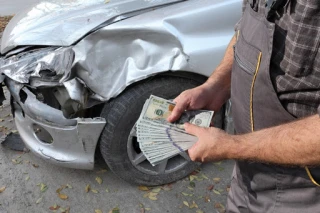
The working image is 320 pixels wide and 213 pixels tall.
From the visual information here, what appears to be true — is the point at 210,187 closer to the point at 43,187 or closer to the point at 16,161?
the point at 43,187

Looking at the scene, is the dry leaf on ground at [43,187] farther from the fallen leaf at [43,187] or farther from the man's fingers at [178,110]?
the man's fingers at [178,110]

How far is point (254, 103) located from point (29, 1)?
7190 mm

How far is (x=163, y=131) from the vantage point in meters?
1.53

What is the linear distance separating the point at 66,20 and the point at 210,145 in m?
1.68

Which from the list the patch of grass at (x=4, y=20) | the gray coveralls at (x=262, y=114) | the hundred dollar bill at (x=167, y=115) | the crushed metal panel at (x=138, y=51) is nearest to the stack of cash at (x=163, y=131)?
the hundred dollar bill at (x=167, y=115)

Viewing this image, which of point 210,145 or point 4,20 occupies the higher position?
point 210,145

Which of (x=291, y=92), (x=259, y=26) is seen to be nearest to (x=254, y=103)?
(x=291, y=92)

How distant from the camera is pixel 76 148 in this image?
2.54m

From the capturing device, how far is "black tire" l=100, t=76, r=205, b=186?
2414 mm

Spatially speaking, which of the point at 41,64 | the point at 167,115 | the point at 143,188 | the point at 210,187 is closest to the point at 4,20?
the point at 41,64

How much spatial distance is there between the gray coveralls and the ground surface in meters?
1.21

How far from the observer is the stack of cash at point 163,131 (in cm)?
147

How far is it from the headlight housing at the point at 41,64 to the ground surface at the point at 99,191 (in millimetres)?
897

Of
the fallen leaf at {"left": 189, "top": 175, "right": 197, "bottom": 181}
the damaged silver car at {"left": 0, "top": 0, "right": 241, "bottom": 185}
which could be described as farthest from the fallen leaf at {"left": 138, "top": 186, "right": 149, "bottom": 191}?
the fallen leaf at {"left": 189, "top": 175, "right": 197, "bottom": 181}
